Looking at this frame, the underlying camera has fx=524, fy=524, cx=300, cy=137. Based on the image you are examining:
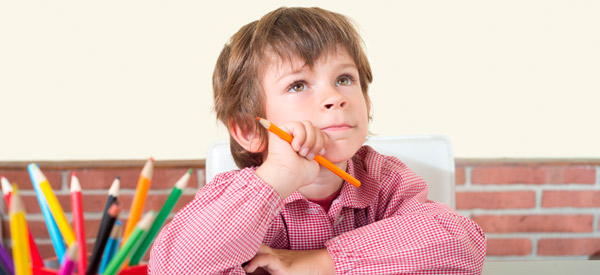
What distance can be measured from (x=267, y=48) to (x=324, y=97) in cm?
15

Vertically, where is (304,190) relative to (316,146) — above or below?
below

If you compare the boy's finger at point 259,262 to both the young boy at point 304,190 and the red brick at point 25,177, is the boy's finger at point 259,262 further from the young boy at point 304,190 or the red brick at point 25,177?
the red brick at point 25,177

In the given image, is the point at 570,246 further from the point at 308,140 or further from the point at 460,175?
the point at 308,140

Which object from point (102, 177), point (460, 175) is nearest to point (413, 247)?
point (460, 175)

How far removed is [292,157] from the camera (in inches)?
28.2

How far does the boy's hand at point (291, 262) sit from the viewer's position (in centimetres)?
70

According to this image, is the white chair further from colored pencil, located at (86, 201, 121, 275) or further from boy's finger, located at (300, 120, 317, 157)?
colored pencil, located at (86, 201, 121, 275)

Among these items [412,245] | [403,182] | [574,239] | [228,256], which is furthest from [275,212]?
[574,239]

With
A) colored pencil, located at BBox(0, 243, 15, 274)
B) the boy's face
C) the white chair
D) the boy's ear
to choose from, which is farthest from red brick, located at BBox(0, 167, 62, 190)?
colored pencil, located at BBox(0, 243, 15, 274)

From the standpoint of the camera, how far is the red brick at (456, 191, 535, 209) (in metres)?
1.57

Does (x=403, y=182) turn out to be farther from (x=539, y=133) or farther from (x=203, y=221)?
(x=539, y=133)

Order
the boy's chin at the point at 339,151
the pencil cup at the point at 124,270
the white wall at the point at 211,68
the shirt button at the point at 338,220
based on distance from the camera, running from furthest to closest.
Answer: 1. the white wall at the point at 211,68
2. the shirt button at the point at 338,220
3. the boy's chin at the point at 339,151
4. the pencil cup at the point at 124,270

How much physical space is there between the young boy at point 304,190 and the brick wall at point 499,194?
645mm

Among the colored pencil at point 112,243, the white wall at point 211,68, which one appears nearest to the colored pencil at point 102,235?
the colored pencil at point 112,243
